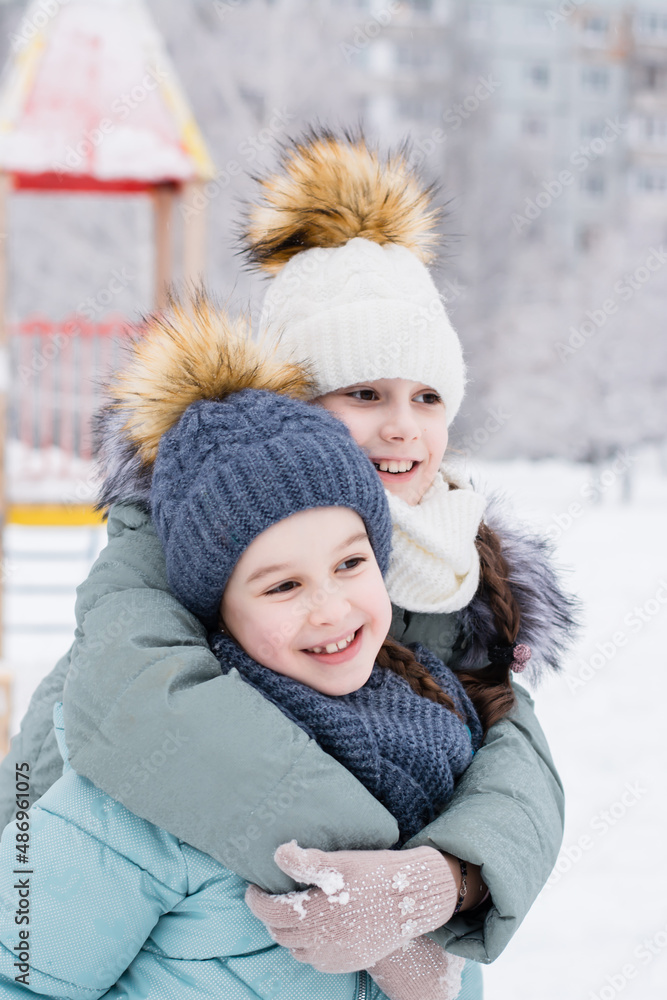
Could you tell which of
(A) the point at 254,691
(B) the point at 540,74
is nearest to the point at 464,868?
(A) the point at 254,691

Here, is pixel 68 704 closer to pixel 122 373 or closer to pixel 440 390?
pixel 122 373

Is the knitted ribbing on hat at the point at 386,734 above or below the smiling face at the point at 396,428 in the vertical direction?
below

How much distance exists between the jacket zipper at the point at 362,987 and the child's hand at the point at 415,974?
4 cm

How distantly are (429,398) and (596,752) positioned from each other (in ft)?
8.58

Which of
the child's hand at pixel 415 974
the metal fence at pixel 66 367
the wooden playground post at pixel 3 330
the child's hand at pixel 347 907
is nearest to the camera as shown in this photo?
the child's hand at pixel 347 907

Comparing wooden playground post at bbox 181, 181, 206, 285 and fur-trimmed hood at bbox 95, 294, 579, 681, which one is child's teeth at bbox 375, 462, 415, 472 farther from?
wooden playground post at bbox 181, 181, 206, 285

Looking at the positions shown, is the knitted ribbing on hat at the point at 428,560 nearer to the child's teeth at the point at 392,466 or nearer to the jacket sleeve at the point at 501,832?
the child's teeth at the point at 392,466

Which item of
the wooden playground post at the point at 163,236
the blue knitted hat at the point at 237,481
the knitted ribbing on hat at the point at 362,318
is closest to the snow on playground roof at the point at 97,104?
the wooden playground post at the point at 163,236

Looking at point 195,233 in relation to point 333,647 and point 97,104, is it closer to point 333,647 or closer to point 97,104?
point 97,104

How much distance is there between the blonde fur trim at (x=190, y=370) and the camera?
4.00ft

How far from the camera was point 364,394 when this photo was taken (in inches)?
59.1

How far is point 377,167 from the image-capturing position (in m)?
1.62

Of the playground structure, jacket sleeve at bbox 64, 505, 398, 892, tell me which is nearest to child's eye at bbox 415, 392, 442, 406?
jacket sleeve at bbox 64, 505, 398, 892

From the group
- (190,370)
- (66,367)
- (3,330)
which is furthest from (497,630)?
(66,367)
